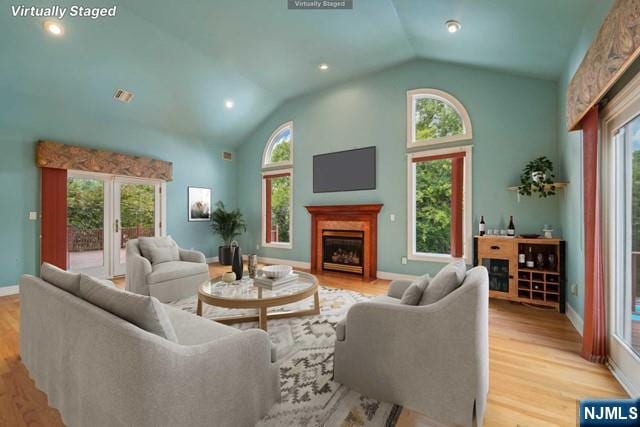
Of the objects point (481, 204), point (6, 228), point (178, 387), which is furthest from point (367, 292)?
point (6, 228)

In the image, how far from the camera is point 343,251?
18.3 ft

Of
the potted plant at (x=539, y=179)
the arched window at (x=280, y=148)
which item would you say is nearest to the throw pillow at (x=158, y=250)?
the arched window at (x=280, y=148)

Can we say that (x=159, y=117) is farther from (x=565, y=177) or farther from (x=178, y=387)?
(x=565, y=177)

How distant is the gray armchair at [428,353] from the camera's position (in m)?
1.49

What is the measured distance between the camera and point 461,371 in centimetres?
150

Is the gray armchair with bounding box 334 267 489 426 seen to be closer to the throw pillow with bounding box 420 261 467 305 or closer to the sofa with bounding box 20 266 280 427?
the throw pillow with bounding box 420 261 467 305

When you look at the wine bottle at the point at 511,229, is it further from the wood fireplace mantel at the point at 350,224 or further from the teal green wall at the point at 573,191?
the wood fireplace mantel at the point at 350,224

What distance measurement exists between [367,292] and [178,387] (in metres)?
3.39

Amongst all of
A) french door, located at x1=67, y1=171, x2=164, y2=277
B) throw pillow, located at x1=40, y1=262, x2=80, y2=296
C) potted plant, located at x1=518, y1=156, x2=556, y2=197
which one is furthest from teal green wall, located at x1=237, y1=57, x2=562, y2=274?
throw pillow, located at x1=40, y1=262, x2=80, y2=296

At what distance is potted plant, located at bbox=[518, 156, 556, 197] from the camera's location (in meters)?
3.50

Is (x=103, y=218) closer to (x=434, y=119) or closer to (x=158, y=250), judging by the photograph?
(x=158, y=250)

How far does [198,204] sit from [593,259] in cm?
675

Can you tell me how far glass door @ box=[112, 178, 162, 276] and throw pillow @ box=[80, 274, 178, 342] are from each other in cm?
442

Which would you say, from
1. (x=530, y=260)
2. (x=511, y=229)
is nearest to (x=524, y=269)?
(x=530, y=260)
